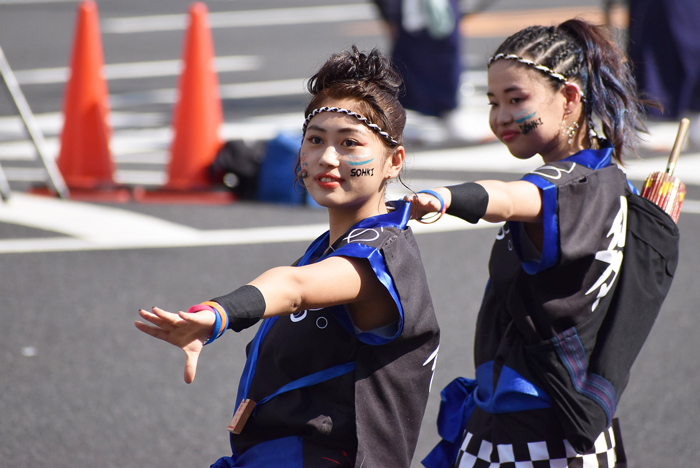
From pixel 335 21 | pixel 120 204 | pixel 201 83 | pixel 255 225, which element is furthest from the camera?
pixel 335 21

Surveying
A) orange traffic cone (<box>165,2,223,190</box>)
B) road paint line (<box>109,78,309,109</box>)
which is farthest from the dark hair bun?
road paint line (<box>109,78,309,109</box>)

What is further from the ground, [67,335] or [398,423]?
[398,423]

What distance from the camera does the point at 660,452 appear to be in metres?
3.58

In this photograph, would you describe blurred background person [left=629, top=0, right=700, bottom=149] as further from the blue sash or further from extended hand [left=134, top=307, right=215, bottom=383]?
extended hand [left=134, top=307, right=215, bottom=383]

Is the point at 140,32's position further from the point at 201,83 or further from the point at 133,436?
the point at 133,436

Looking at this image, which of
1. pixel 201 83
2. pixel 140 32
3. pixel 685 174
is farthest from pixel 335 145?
pixel 140 32

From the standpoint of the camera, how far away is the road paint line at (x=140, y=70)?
36.6 feet

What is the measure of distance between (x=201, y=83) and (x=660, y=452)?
4.79m

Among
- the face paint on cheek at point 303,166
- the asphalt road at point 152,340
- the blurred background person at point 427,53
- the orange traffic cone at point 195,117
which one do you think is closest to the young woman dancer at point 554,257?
the face paint on cheek at point 303,166

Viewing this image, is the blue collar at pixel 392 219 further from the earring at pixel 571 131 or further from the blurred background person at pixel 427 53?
the blurred background person at pixel 427 53

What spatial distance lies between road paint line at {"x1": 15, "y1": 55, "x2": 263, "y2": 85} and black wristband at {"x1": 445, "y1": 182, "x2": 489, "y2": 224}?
9292mm

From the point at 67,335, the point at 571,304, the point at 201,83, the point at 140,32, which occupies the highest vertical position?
the point at 140,32

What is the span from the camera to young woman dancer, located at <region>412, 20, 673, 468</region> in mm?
2186

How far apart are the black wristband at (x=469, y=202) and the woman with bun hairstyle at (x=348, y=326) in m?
0.14
